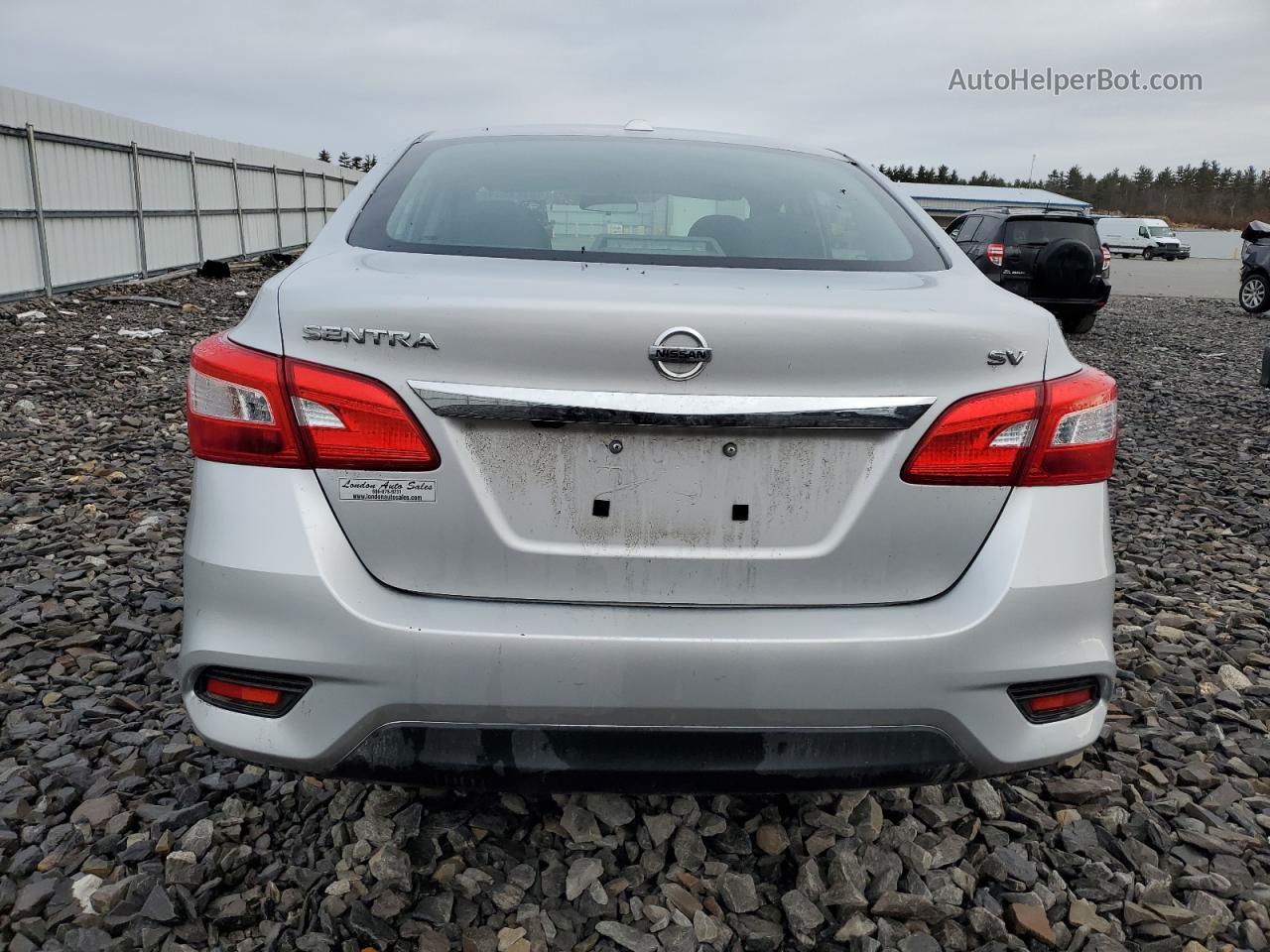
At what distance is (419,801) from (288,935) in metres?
0.43

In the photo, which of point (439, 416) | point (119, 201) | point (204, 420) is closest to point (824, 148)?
point (439, 416)

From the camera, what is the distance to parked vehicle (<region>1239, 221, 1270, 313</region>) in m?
15.8

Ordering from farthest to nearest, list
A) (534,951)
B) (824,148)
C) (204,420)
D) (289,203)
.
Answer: (289,203) < (824,148) < (534,951) < (204,420)

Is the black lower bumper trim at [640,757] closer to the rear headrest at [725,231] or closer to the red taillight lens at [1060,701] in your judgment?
the red taillight lens at [1060,701]

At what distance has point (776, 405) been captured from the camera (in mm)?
1494

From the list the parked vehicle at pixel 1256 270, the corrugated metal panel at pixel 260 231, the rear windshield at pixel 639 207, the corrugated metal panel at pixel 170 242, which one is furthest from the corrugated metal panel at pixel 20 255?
the parked vehicle at pixel 1256 270

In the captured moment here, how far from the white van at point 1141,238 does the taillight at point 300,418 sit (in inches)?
1892

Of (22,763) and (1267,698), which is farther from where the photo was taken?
(1267,698)

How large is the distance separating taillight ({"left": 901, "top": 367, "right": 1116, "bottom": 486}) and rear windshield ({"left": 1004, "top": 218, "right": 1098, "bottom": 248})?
12.6 meters

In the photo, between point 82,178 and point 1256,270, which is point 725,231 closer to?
point 82,178

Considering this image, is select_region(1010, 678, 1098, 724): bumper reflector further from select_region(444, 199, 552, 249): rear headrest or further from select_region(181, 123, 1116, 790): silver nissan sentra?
select_region(444, 199, 552, 249): rear headrest

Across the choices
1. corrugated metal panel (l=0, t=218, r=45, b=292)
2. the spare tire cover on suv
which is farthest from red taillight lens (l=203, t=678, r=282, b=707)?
corrugated metal panel (l=0, t=218, r=45, b=292)

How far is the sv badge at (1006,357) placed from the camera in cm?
155

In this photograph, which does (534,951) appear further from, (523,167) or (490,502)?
(523,167)
